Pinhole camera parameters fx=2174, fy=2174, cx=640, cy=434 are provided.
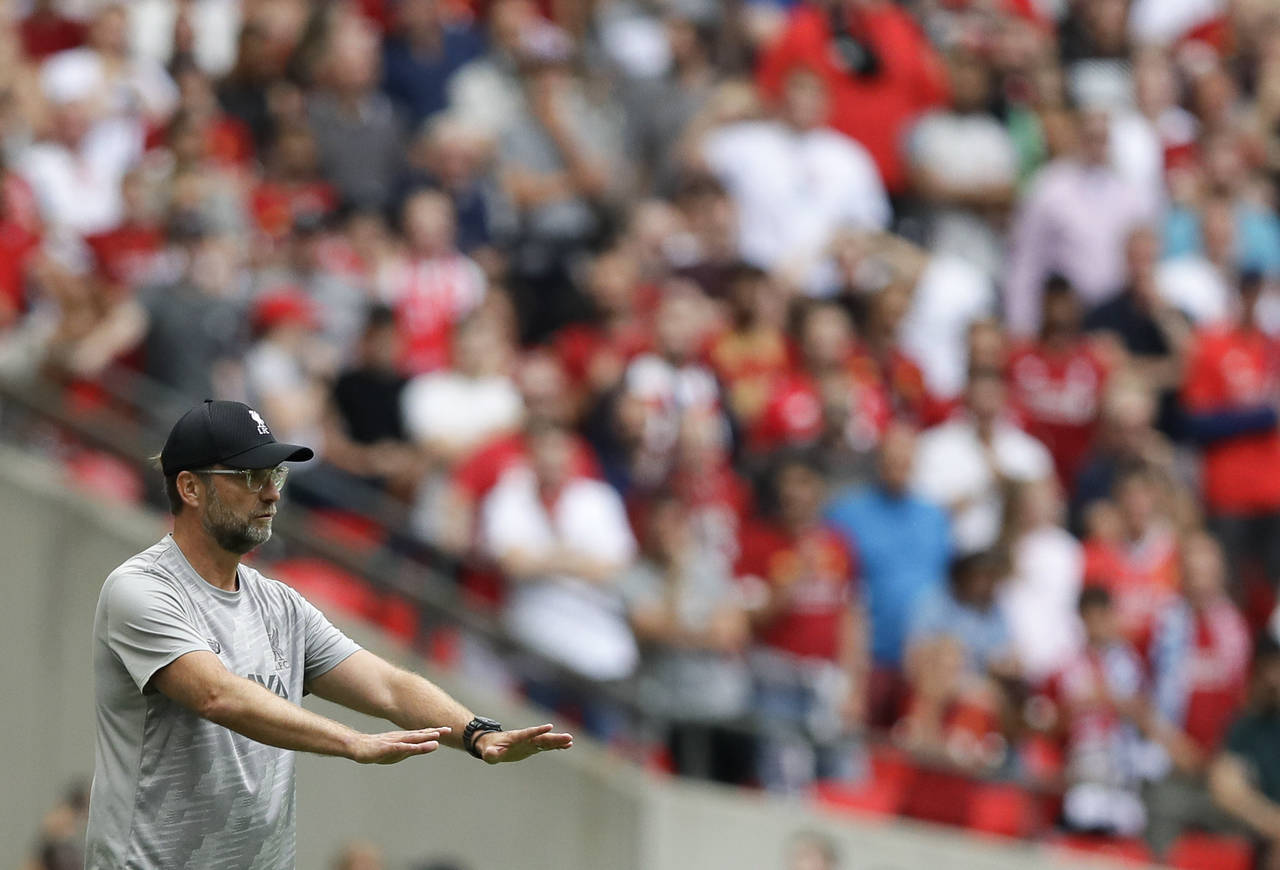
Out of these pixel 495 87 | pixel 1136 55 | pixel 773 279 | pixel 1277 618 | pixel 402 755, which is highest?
pixel 1136 55

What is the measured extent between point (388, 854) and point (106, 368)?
2.69m

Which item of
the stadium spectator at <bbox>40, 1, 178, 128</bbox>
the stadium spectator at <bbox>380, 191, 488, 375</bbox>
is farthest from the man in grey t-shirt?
the stadium spectator at <bbox>40, 1, 178, 128</bbox>

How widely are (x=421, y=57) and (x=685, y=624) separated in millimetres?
4777

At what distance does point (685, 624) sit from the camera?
10.1 meters

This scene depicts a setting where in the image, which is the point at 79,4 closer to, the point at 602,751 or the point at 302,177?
the point at 302,177

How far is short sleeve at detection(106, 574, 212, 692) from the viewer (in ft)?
15.9

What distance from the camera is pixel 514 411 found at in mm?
10750

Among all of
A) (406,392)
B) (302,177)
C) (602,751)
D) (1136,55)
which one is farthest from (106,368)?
(1136,55)

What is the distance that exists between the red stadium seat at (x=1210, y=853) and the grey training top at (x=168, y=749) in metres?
5.83

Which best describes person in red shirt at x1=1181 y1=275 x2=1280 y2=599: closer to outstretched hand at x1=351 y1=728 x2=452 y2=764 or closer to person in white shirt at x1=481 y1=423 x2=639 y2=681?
person in white shirt at x1=481 y1=423 x2=639 y2=681

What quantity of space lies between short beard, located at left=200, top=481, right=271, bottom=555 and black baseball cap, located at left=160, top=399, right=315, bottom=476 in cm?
9

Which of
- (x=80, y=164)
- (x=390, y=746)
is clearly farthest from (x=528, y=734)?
(x=80, y=164)

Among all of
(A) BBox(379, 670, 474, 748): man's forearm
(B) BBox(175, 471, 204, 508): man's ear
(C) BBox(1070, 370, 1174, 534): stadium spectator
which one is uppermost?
(C) BBox(1070, 370, 1174, 534): stadium spectator

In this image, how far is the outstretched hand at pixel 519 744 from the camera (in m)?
4.84
